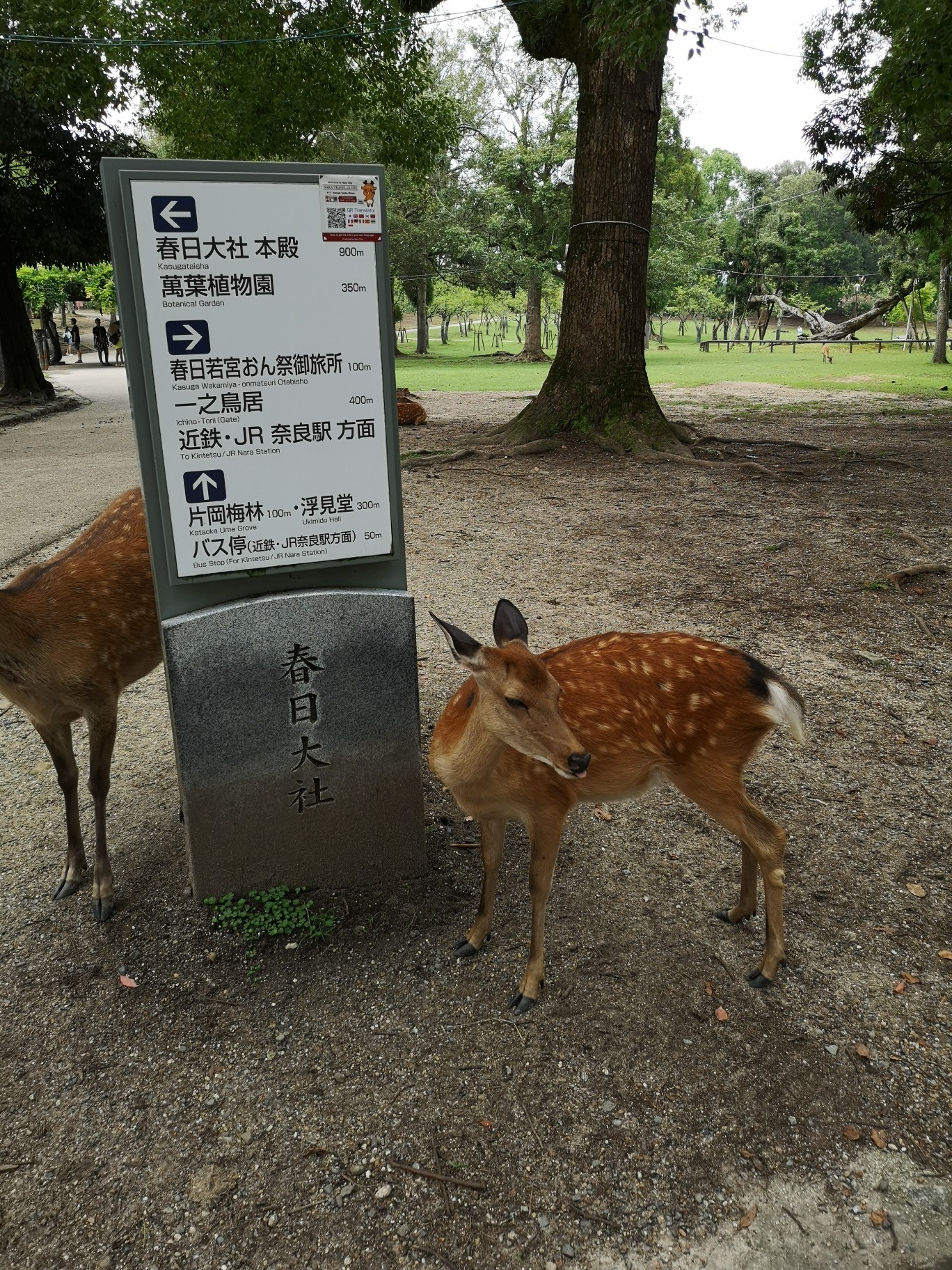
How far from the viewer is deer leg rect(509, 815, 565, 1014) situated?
8.80 feet

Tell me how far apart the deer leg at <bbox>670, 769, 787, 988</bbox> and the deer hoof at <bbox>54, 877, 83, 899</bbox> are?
226cm

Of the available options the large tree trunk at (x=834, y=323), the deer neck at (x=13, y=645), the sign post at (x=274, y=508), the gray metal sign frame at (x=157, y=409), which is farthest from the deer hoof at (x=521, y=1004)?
the large tree trunk at (x=834, y=323)

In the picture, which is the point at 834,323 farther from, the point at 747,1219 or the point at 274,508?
the point at 747,1219

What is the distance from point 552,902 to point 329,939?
2.57 feet

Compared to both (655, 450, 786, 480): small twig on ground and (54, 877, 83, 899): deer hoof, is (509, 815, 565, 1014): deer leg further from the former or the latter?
(655, 450, 786, 480): small twig on ground

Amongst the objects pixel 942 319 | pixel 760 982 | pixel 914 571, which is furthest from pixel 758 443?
pixel 942 319

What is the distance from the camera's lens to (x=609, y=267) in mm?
10219

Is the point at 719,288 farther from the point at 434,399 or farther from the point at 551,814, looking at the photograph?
the point at 551,814

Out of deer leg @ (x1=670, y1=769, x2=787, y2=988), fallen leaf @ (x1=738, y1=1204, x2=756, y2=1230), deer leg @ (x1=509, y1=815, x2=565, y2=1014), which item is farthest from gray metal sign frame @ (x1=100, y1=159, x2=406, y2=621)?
fallen leaf @ (x1=738, y1=1204, x2=756, y2=1230)

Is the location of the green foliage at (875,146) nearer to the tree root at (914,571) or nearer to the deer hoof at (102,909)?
the tree root at (914,571)

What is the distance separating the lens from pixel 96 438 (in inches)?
552

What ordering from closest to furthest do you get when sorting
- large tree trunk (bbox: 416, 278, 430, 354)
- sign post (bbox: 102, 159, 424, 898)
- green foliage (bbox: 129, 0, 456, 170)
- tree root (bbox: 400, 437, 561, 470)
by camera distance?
sign post (bbox: 102, 159, 424, 898) → tree root (bbox: 400, 437, 561, 470) → green foliage (bbox: 129, 0, 456, 170) → large tree trunk (bbox: 416, 278, 430, 354)

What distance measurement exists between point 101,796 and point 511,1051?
1.70 meters

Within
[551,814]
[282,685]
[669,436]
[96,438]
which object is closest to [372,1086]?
[551,814]
